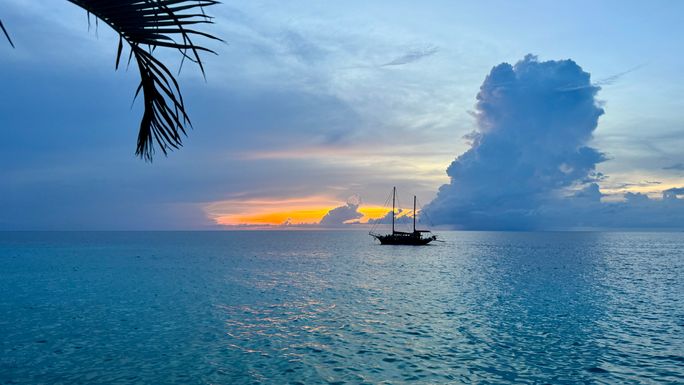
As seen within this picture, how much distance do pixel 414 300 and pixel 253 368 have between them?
21.1 m

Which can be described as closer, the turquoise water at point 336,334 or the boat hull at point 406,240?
the turquoise water at point 336,334

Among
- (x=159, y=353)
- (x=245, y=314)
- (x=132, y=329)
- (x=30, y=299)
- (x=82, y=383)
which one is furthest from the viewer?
(x=30, y=299)

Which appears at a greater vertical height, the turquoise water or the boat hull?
the boat hull

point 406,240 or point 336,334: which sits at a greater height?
point 406,240

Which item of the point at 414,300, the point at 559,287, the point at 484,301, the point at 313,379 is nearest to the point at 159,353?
the point at 313,379

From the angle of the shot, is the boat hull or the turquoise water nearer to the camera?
the turquoise water

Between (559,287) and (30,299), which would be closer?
(30,299)

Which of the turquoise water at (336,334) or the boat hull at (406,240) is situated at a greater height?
the boat hull at (406,240)

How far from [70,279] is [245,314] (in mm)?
33023

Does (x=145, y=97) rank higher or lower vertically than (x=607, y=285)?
higher

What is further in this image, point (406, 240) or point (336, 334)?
point (406, 240)

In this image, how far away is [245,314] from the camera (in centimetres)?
3052

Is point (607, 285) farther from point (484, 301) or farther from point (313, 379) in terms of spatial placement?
point (313, 379)

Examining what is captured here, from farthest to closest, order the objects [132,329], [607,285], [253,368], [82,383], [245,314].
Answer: [607,285]
[245,314]
[132,329]
[253,368]
[82,383]
